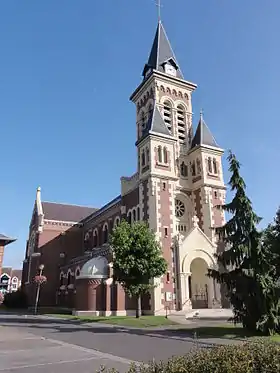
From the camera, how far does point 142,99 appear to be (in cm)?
4869

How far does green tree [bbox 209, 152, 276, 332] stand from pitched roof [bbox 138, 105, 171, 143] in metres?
20.3

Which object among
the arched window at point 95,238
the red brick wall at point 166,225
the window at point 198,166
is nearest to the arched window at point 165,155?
the red brick wall at point 166,225

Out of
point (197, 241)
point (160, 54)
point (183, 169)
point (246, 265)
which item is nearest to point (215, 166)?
point (183, 169)

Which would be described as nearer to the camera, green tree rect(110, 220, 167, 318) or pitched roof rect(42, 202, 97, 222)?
green tree rect(110, 220, 167, 318)

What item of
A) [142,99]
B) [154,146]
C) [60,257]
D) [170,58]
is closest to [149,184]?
[154,146]

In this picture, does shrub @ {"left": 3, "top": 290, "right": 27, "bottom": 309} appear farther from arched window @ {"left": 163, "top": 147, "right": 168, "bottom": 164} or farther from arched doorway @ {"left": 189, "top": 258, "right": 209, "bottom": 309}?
arched window @ {"left": 163, "top": 147, "right": 168, "bottom": 164}

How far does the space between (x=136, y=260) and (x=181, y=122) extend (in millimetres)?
24433

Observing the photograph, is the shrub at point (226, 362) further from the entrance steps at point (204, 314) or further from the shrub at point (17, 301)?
the shrub at point (17, 301)

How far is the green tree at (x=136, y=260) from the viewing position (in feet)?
92.0

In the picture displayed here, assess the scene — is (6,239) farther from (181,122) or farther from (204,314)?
(181,122)

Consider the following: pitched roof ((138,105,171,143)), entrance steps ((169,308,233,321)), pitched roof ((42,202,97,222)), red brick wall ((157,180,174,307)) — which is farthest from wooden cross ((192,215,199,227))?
pitched roof ((42,202,97,222))

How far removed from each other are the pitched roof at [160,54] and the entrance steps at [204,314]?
32347 millimetres

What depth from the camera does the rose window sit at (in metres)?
40.8

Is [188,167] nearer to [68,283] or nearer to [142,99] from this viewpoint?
[142,99]
